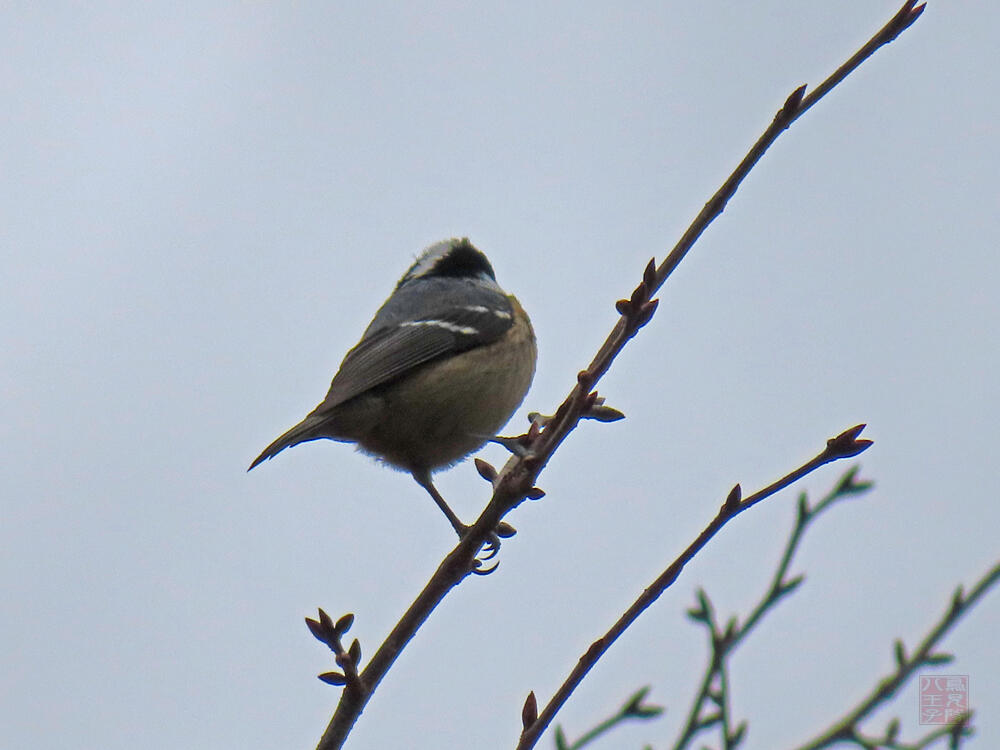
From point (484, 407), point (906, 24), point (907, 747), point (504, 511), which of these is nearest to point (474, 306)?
point (484, 407)

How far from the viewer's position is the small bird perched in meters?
5.46

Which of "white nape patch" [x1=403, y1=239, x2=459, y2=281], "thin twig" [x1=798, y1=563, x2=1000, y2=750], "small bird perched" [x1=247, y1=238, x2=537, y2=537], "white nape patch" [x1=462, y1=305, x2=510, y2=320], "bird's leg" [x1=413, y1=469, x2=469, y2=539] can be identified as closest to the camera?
"thin twig" [x1=798, y1=563, x2=1000, y2=750]

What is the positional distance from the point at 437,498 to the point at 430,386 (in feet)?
2.32

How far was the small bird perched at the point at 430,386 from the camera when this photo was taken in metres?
5.46

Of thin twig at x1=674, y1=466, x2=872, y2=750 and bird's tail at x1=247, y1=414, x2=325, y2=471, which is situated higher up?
bird's tail at x1=247, y1=414, x2=325, y2=471

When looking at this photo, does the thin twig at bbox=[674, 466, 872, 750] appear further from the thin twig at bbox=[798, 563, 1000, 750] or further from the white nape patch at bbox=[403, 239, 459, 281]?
the white nape patch at bbox=[403, 239, 459, 281]

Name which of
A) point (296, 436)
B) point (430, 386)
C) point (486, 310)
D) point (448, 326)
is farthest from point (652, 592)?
point (486, 310)

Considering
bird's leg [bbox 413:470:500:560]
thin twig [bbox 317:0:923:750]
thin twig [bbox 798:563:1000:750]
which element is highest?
bird's leg [bbox 413:470:500:560]

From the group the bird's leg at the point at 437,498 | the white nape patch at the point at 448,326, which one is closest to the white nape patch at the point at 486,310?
the white nape patch at the point at 448,326

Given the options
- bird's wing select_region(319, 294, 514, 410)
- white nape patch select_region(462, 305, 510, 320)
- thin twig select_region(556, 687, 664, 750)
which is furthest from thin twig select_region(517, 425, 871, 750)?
white nape patch select_region(462, 305, 510, 320)

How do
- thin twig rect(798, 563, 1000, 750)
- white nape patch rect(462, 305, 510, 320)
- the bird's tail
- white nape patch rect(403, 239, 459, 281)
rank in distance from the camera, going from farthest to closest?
white nape patch rect(403, 239, 459, 281), white nape patch rect(462, 305, 510, 320), the bird's tail, thin twig rect(798, 563, 1000, 750)

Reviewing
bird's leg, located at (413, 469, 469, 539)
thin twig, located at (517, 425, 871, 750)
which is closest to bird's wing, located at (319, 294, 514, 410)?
bird's leg, located at (413, 469, 469, 539)

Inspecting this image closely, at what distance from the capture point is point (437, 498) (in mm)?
5941

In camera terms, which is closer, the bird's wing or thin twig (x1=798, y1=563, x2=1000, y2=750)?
thin twig (x1=798, y1=563, x2=1000, y2=750)
